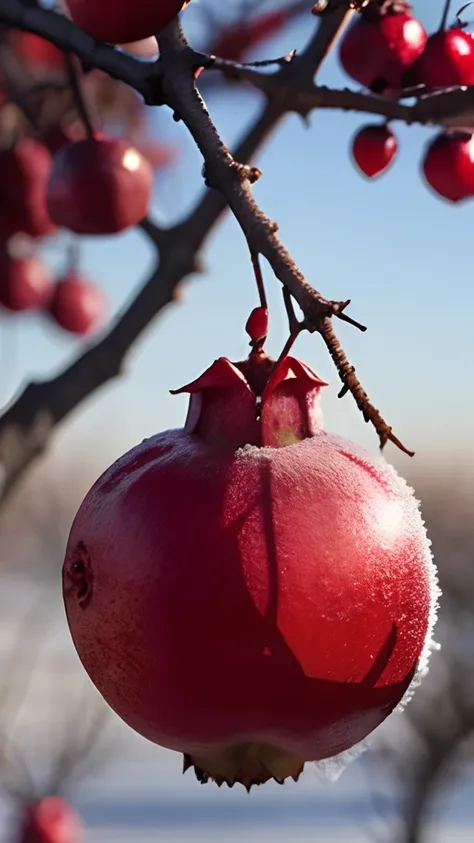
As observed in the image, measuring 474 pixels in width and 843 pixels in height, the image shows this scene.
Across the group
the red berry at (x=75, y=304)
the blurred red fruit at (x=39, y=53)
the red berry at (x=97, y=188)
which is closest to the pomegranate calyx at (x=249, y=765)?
the red berry at (x=97, y=188)

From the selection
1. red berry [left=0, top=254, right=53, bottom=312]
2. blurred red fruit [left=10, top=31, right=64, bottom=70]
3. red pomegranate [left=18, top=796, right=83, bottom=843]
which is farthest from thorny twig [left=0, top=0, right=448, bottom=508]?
red pomegranate [left=18, top=796, right=83, bottom=843]

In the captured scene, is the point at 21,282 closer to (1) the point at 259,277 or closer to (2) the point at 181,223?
(2) the point at 181,223

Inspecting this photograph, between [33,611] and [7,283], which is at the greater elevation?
[7,283]

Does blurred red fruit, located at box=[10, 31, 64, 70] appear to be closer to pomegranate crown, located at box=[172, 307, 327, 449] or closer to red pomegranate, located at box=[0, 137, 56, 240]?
red pomegranate, located at box=[0, 137, 56, 240]

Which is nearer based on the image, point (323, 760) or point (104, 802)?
point (323, 760)

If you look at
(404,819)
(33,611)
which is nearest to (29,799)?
(33,611)

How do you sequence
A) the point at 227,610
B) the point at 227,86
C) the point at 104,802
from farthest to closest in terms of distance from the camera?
the point at 104,802 < the point at 227,86 < the point at 227,610

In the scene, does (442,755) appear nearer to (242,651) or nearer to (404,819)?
(404,819)
